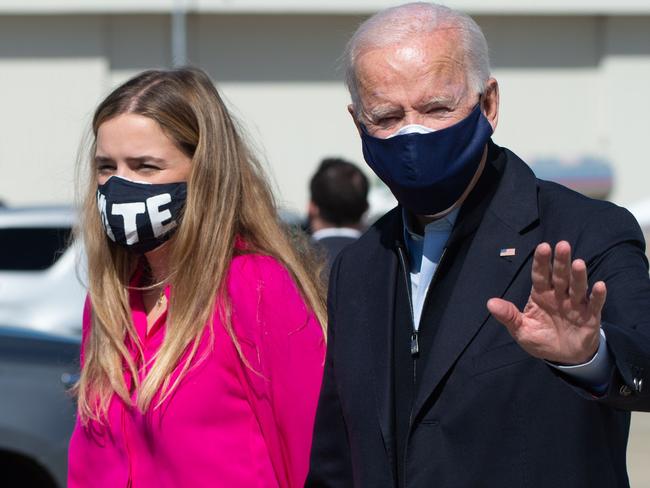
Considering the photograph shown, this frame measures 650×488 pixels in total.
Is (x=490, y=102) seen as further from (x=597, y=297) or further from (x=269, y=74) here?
(x=269, y=74)

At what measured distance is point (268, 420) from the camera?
9.60 ft

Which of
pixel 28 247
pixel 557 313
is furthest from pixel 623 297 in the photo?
pixel 28 247

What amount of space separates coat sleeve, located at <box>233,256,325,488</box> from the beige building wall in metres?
21.9

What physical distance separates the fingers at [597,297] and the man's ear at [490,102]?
0.61m

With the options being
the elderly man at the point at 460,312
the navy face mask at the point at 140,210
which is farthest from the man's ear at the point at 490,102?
the navy face mask at the point at 140,210

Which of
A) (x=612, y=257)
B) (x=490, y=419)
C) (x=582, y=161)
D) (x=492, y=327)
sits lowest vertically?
(x=582, y=161)

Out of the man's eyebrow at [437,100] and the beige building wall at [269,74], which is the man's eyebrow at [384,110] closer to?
the man's eyebrow at [437,100]

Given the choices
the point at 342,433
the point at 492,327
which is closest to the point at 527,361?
the point at 492,327

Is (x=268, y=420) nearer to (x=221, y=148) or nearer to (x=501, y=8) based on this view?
(x=221, y=148)

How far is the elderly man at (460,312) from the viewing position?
2.19 meters

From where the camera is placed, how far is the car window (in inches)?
435

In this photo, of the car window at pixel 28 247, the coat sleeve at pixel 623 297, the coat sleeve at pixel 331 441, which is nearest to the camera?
the coat sleeve at pixel 623 297

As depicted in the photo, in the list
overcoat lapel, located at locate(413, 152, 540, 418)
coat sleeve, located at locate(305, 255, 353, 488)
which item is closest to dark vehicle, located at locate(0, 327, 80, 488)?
coat sleeve, located at locate(305, 255, 353, 488)

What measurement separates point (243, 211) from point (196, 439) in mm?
618
